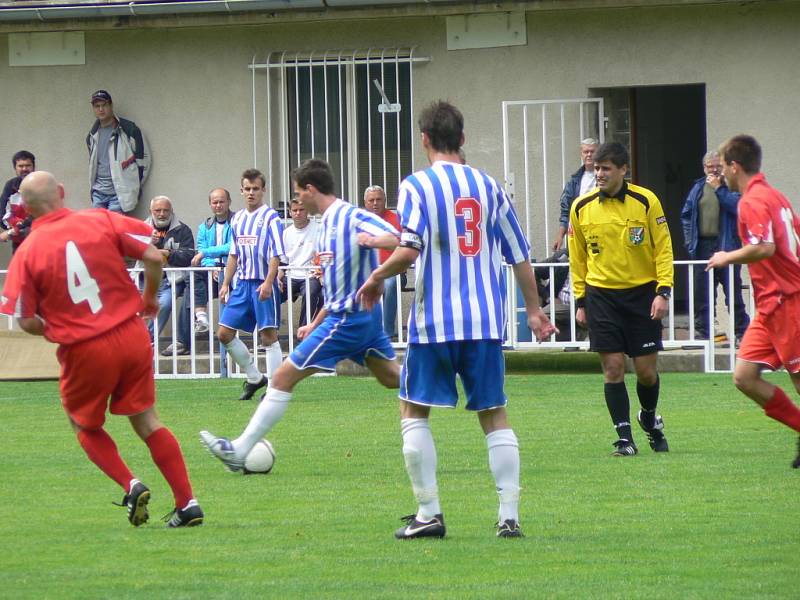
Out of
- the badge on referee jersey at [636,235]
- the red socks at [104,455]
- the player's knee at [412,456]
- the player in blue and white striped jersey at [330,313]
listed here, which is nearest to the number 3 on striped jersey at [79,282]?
the red socks at [104,455]

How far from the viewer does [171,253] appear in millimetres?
16984

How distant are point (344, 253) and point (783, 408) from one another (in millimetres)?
2707

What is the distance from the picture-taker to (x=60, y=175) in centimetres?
1881

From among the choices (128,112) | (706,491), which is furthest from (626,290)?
(128,112)

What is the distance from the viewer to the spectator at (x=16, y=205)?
58.6 ft

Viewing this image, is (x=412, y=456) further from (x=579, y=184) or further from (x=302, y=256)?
(x=579, y=184)

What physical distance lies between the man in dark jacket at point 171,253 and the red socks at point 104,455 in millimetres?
8917

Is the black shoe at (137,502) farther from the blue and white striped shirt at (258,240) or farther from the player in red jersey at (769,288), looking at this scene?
the blue and white striped shirt at (258,240)

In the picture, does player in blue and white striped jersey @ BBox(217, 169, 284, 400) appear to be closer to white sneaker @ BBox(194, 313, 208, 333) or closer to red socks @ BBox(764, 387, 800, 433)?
white sneaker @ BBox(194, 313, 208, 333)

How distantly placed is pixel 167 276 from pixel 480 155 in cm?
372

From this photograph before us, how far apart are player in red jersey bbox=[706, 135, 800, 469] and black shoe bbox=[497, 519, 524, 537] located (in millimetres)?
2334

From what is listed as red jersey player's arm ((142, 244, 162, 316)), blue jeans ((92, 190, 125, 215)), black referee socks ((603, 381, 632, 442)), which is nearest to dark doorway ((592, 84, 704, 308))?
blue jeans ((92, 190, 125, 215))

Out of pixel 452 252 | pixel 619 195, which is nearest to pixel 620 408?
pixel 619 195

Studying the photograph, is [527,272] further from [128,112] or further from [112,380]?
[128,112]
